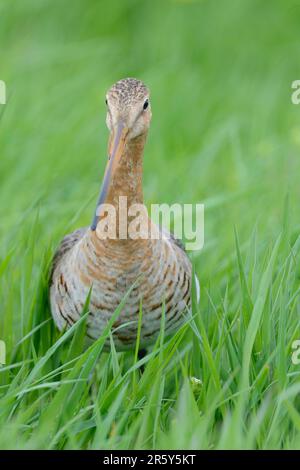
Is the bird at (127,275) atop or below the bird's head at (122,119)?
Answer: below

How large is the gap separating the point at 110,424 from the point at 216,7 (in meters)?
5.96

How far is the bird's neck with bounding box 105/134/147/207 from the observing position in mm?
4074

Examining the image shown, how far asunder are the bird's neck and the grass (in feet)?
1.53

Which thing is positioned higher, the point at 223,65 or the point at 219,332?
the point at 223,65

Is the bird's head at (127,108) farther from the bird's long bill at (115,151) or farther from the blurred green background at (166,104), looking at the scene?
the blurred green background at (166,104)

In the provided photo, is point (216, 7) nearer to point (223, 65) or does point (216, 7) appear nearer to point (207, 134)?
point (223, 65)

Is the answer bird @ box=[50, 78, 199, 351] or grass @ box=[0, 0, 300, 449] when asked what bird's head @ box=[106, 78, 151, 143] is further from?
grass @ box=[0, 0, 300, 449]

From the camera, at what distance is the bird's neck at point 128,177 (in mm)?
4074

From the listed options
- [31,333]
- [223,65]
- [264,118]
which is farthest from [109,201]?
[223,65]

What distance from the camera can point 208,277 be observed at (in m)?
4.76

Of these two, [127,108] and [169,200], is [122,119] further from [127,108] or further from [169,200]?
[169,200]

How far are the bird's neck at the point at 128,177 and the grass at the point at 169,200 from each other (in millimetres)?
466

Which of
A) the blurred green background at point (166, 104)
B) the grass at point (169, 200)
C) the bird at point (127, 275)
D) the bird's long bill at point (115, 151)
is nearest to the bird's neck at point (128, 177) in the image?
the bird at point (127, 275)

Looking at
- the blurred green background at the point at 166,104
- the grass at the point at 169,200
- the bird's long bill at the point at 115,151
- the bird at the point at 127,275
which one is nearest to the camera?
the grass at the point at 169,200
